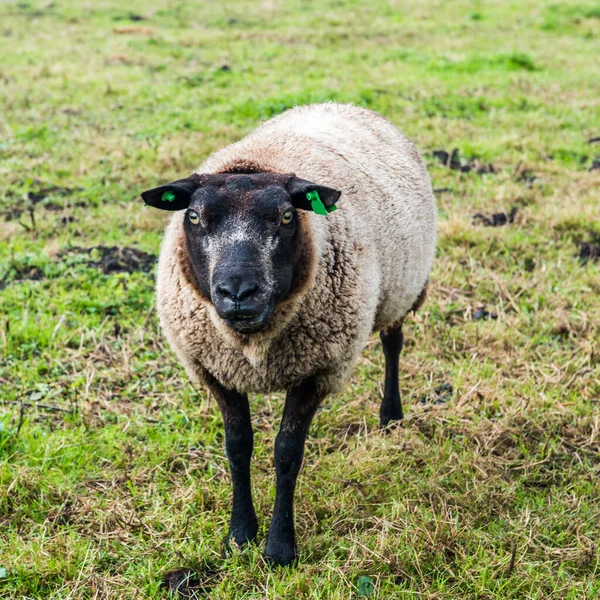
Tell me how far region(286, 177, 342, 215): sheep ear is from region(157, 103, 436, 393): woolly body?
0.19 metres

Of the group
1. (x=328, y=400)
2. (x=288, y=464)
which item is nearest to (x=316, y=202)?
(x=288, y=464)

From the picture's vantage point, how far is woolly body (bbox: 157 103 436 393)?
11.1 feet

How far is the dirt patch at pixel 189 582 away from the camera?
3191 mm

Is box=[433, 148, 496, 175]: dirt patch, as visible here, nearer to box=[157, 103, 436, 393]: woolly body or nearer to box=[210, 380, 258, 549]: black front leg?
box=[157, 103, 436, 393]: woolly body

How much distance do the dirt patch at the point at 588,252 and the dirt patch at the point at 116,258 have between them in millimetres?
3822

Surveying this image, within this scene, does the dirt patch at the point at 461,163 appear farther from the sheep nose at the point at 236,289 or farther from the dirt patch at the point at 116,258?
the sheep nose at the point at 236,289

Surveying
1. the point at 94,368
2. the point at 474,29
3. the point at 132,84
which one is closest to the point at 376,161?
the point at 94,368

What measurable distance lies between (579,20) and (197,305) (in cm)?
1727

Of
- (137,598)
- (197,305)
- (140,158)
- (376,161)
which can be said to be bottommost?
(137,598)

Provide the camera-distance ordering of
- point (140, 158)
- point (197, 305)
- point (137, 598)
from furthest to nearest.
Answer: point (140, 158), point (197, 305), point (137, 598)

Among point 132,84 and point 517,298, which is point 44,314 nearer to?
point 517,298

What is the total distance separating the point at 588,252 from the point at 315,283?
4005 millimetres

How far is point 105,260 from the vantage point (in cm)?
603

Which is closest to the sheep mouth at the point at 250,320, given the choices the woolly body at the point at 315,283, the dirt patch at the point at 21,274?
the woolly body at the point at 315,283
